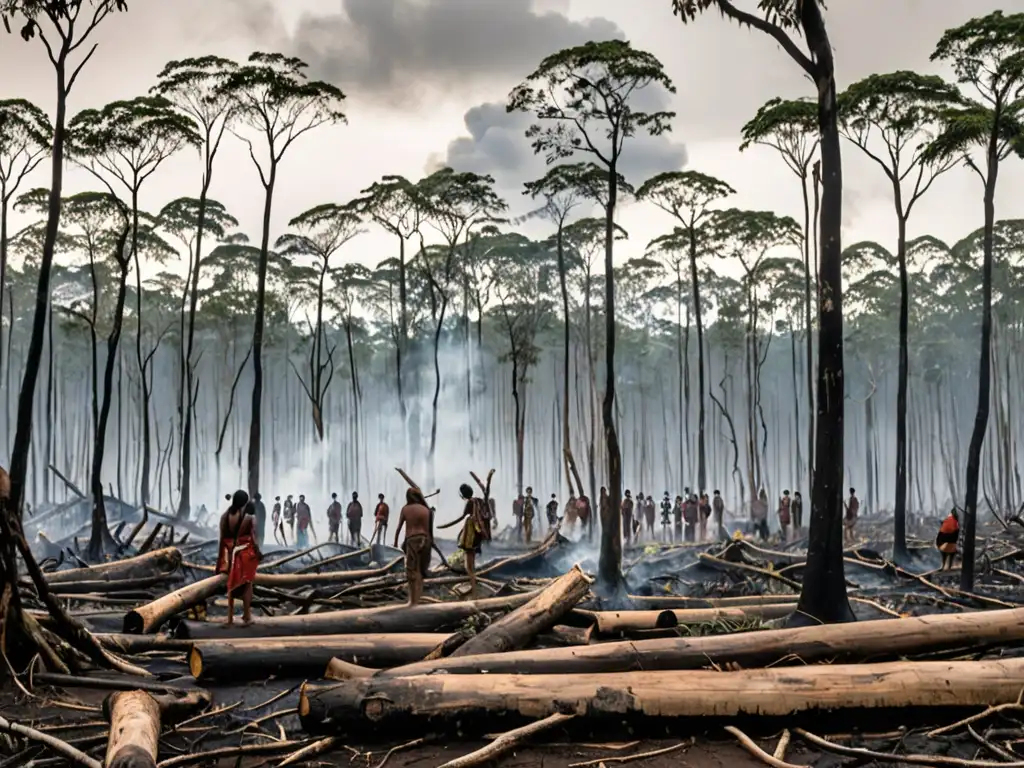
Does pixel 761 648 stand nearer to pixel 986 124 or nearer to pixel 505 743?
pixel 505 743

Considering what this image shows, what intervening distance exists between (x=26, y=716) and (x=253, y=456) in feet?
54.7

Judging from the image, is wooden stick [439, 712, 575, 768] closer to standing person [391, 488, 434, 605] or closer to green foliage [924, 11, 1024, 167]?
standing person [391, 488, 434, 605]

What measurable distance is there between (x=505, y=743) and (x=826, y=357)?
639 cm

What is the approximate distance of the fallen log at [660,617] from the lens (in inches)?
327

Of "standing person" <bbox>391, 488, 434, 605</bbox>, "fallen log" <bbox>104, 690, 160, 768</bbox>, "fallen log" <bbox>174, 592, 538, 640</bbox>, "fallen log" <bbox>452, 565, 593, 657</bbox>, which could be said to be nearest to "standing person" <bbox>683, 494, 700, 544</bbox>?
"standing person" <bbox>391, 488, 434, 605</bbox>

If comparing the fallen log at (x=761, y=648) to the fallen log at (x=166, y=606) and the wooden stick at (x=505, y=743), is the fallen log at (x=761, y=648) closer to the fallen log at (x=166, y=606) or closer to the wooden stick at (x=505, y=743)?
the wooden stick at (x=505, y=743)

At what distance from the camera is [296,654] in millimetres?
7637

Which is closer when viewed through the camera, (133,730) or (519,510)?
(133,730)

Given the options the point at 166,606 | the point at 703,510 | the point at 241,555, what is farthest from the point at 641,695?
the point at 703,510

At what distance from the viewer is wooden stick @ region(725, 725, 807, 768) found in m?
5.33

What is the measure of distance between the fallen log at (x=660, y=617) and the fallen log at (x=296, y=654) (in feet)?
5.54

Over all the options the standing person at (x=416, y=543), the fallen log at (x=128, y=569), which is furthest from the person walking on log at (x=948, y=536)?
the fallen log at (x=128, y=569)

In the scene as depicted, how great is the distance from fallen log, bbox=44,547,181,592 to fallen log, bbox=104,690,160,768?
6.40 metres

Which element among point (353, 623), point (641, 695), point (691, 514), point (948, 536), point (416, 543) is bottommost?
point (691, 514)
